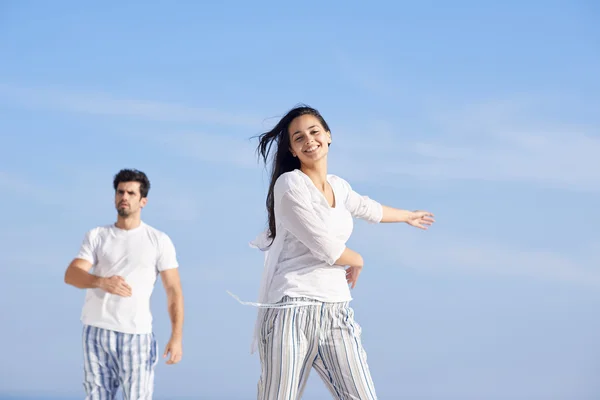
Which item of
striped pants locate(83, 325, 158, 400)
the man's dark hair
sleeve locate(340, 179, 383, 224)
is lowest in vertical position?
striped pants locate(83, 325, 158, 400)

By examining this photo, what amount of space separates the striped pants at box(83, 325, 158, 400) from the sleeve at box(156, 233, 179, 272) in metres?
0.38

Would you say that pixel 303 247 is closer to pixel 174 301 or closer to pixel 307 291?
pixel 307 291

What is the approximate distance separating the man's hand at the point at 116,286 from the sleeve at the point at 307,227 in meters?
1.33

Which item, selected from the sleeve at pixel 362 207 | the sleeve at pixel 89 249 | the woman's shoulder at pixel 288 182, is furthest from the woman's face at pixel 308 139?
the sleeve at pixel 89 249

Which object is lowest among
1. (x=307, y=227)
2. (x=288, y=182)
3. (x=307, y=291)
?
(x=307, y=291)

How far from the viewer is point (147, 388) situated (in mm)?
4336

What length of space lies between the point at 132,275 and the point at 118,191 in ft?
1.57

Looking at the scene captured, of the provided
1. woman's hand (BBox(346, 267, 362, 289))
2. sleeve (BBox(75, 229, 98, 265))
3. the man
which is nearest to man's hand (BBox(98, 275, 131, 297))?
the man

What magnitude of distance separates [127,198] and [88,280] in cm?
49

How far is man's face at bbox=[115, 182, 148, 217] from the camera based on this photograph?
4.32 meters

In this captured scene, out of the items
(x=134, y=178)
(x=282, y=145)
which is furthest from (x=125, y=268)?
(x=282, y=145)

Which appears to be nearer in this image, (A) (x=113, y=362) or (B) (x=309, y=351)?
(B) (x=309, y=351)

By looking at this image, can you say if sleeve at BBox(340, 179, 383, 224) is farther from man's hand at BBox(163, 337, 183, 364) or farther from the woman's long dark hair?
man's hand at BBox(163, 337, 183, 364)

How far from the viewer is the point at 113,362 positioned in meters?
4.29
